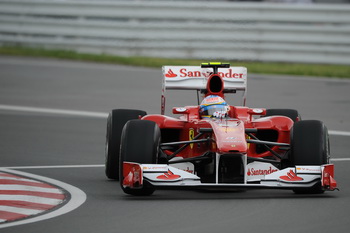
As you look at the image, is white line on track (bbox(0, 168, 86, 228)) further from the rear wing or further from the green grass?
the green grass

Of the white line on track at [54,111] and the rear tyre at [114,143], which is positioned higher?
the rear tyre at [114,143]

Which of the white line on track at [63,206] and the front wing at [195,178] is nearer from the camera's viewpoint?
the white line on track at [63,206]

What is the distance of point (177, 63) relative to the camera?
22.5m

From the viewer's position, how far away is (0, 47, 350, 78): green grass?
22514 mm

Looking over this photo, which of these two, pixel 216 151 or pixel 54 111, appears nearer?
pixel 216 151

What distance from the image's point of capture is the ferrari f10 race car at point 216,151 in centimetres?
933

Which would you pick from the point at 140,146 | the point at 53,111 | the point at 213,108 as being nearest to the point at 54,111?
the point at 53,111

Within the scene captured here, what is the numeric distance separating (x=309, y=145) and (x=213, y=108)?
1.46m

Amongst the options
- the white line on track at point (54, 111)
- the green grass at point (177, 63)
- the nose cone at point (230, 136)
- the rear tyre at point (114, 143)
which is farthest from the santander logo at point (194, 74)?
the green grass at point (177, 63)

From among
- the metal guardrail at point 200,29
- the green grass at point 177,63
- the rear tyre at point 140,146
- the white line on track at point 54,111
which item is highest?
the metal guardrail at point 200,29

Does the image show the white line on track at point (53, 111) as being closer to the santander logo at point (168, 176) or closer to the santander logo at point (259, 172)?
the santander logo at point (259, 172)

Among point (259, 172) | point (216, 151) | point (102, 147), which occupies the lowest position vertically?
point (102, 147)

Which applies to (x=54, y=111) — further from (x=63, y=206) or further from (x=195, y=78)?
(x=63, y=206)

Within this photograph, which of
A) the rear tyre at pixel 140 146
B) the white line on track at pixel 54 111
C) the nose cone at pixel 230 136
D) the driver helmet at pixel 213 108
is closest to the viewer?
the nose cone at pixel 230 136
